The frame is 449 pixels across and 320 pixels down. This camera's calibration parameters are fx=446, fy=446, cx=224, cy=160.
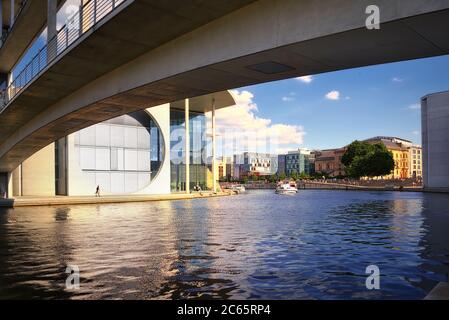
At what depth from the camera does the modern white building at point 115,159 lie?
53281mm

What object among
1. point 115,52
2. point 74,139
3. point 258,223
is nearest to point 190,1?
point 115,52

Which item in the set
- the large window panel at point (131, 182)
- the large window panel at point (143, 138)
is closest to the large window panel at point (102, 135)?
the large window panel at point (143, 138)

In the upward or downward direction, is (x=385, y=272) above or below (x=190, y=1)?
below

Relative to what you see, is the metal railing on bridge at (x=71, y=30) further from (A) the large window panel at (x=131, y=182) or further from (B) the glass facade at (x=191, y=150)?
(B) the glass facade at (x=191, y=150)

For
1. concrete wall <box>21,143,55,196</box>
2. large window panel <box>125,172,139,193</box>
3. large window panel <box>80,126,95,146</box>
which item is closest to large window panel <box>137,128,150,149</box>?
large window panel <box>125,172,139,193</box>

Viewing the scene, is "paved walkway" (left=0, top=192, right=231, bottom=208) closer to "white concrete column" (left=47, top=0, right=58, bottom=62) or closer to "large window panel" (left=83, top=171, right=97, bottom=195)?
"large window panel" (left=83, top=171, right=97, bottom=195)

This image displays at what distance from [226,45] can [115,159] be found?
4751cm

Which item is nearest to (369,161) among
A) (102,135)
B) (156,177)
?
(156,177)

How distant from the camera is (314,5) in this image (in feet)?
28.6

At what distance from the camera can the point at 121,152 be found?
56875mm

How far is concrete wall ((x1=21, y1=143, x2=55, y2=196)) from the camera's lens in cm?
5359

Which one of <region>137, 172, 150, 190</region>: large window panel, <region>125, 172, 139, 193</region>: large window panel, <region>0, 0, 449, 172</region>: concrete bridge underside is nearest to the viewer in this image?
<region>0, 0, 449, 172</region>: concrete bridge underside

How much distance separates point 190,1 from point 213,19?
49.0 inches

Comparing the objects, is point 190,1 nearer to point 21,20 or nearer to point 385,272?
point 385,272
